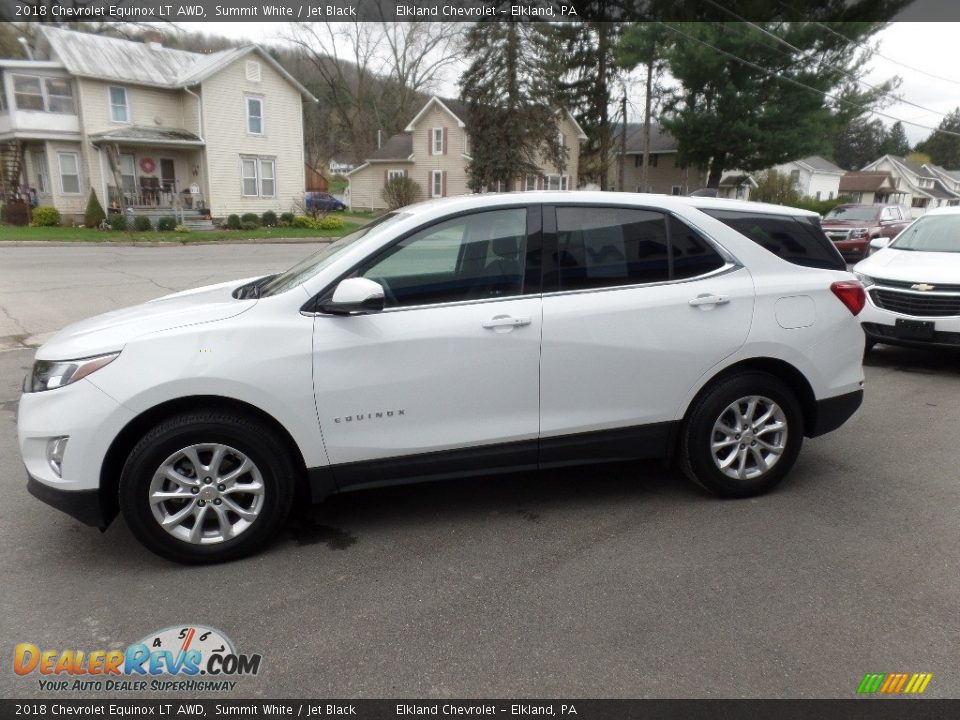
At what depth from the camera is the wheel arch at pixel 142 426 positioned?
3.28 meters

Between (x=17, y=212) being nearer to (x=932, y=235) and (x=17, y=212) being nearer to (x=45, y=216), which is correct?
(x=45, y=216)

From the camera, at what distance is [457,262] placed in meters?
3.83

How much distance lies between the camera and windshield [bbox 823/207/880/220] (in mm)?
20703

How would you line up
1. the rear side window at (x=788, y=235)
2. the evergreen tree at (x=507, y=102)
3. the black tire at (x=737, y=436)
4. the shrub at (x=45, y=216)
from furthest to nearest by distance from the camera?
1. the evergreen tree at (x=507, y=102)
2. the shrub at (x=45, y=216)
3. the rear side window at (x=788, y=235)
4. the black tire at (x=737, y=436)

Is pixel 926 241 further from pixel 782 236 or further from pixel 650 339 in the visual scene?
pixel 650 339

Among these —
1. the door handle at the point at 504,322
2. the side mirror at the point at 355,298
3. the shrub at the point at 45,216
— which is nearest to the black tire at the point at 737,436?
the door handle at the point at 504,322

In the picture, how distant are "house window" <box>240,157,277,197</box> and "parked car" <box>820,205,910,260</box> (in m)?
23.9

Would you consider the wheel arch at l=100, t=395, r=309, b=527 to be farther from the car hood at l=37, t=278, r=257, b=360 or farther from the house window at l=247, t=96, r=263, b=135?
the house window at l=247, t=96, r=263, b=135

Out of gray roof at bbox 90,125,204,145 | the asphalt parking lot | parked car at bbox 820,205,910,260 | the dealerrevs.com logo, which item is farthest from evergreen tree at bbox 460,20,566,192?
the dealerrevs.com logo

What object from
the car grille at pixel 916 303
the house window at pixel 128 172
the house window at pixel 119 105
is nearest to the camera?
the car grille at pixel 916 303

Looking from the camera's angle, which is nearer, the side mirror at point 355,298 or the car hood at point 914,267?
the side mirror at point 355,298

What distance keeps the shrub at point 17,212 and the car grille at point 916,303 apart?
30.8m

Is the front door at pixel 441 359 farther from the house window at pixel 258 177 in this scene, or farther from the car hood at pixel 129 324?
the house window at pixel 258 177

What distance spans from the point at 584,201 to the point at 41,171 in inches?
1292
